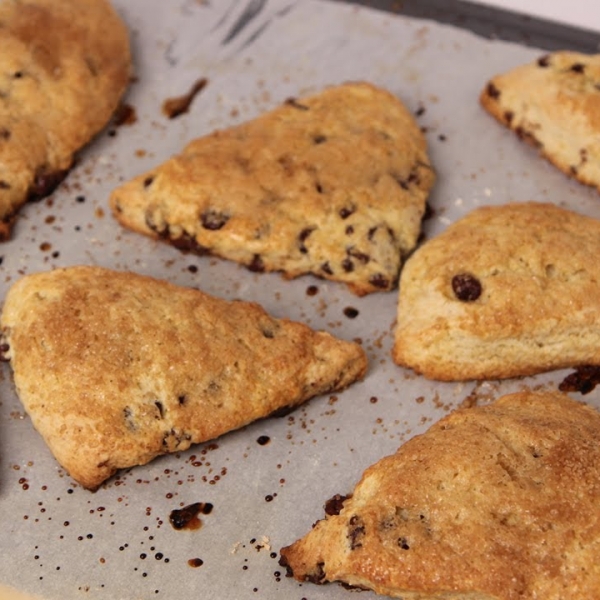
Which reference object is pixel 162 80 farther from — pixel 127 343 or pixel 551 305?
pixel 551 305

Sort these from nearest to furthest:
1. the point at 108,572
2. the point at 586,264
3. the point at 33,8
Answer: the point at 108,572 → the point at 586,264 → the point at 33,8

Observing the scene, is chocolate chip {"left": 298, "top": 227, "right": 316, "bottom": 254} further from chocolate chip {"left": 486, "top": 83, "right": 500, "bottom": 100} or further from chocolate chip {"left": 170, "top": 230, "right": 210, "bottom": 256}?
chocolate chip {"left": 486, "top": 83, "right": 500, "bottom": 100}

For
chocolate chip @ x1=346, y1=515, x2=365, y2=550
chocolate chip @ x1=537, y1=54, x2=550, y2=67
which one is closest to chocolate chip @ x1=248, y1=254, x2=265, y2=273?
chocolate chip @ x1=346, y1=515, x2=365, y2=550

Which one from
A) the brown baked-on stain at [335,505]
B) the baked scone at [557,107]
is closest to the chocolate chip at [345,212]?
the baked scone at [557,107]

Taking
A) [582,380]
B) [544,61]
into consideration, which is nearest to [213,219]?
[582,380]

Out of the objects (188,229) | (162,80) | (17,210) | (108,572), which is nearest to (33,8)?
(162,80)

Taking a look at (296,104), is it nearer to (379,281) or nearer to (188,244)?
(188,244)
